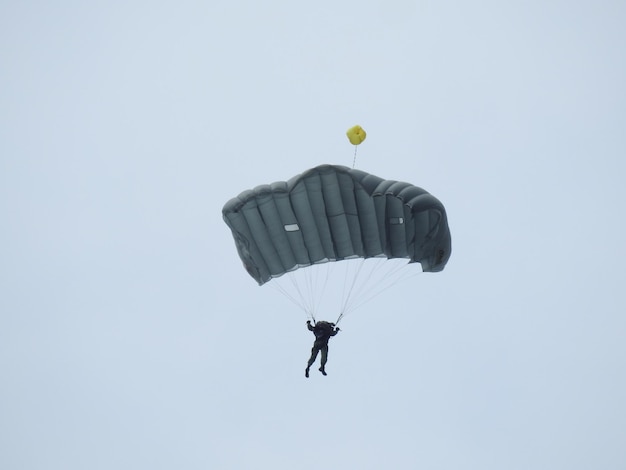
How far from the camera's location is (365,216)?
23.6 m

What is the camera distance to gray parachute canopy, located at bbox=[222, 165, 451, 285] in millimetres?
22922

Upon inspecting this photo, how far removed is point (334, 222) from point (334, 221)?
1.1 inches

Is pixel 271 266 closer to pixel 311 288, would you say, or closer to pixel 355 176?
pixel 311 288

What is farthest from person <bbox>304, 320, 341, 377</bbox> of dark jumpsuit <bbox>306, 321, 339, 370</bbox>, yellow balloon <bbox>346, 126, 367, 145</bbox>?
yellow balloon <bbox>346, 126, 367, 145</bbox>

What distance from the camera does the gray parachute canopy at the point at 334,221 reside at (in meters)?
22.9

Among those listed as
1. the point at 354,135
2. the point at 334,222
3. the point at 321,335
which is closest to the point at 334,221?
the point at 334,222

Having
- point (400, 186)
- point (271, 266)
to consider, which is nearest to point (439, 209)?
point (400, 186)

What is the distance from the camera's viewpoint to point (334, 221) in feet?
78.2

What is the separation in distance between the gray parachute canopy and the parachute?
0.07 ft

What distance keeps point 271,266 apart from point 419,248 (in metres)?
3.81

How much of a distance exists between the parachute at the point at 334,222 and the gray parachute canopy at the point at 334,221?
2 cm

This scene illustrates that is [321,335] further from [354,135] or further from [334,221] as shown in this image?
[354,135]

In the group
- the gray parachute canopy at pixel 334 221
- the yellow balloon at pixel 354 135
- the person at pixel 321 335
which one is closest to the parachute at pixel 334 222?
the gray parachute canopy at pixel 334 221

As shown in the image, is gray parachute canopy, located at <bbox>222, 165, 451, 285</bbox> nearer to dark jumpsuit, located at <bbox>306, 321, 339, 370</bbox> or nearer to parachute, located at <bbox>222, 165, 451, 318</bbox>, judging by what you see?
parachute, located at <bbox>222, 165, 451, 318</bbox>
